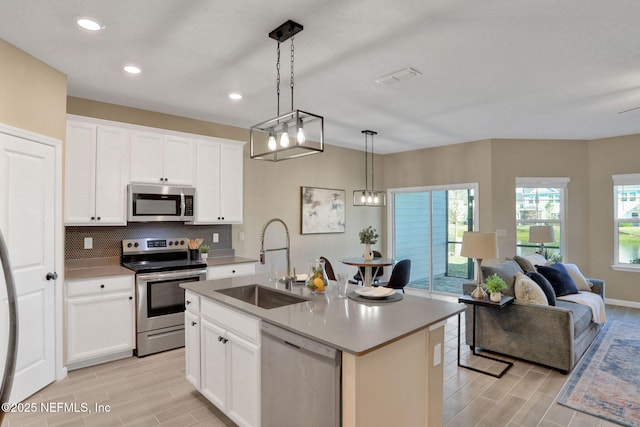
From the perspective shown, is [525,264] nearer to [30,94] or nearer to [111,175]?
[111,175]

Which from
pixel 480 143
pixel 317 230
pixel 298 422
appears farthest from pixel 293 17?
pixel 480 143

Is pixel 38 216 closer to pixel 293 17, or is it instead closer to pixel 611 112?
pixel 293 17

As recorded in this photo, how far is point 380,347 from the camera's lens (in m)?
1.67

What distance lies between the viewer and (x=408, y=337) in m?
1.96

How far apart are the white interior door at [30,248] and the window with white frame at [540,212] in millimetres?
6382

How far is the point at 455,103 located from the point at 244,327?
11.1 ft

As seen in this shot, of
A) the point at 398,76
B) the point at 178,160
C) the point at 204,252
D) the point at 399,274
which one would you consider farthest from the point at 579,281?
the point at 178,160

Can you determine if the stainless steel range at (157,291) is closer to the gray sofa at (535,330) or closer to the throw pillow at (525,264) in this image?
the gray sofa at (535,330)

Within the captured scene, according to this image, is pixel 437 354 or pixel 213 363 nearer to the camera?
pixel 437 354

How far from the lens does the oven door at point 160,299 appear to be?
370cm

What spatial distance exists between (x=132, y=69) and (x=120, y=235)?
187 centimetres

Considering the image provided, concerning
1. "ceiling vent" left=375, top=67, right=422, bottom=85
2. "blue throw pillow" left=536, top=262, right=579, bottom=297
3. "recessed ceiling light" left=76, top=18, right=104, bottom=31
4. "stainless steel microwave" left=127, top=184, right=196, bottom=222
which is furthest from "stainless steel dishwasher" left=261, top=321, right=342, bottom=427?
"blue throw pillow" left=536, top=262, right=579, bottom=297

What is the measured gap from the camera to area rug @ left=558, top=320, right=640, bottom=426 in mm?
2723

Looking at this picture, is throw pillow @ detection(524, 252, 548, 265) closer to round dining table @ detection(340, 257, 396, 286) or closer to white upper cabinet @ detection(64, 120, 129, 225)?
round dining table @ detection(340, 257, 396, 286)
